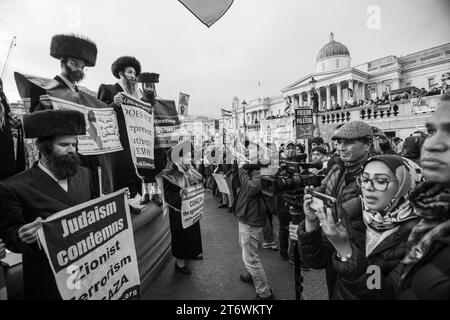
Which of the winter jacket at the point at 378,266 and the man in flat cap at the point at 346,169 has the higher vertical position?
the man in flat cap at the point at 346,169

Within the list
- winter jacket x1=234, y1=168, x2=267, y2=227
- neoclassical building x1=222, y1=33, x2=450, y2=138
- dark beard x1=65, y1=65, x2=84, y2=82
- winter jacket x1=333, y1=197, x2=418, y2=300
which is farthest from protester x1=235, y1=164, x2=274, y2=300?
neoclassical building x1=222, y1=33, x2=450, y2=138

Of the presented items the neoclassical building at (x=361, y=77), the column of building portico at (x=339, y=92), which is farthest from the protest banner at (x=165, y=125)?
the column of building portico at (x=339, y=92)

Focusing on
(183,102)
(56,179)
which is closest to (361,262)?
(56,179)

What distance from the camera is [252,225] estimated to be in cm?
338

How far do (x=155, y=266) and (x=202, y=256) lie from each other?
87 cm

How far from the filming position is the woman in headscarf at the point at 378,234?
139 centimetres

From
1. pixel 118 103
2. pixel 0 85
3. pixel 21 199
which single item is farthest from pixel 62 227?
pixel 118 103

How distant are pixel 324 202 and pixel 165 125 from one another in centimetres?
294

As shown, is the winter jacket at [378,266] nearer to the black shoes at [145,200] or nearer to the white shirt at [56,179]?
the white shirt at [56,179]

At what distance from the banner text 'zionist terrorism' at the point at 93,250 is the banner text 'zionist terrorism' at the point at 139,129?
110cm

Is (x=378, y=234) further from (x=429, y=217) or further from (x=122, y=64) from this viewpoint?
(x=122, y=64)

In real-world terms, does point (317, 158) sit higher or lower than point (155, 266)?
higher

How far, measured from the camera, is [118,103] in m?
3.02
